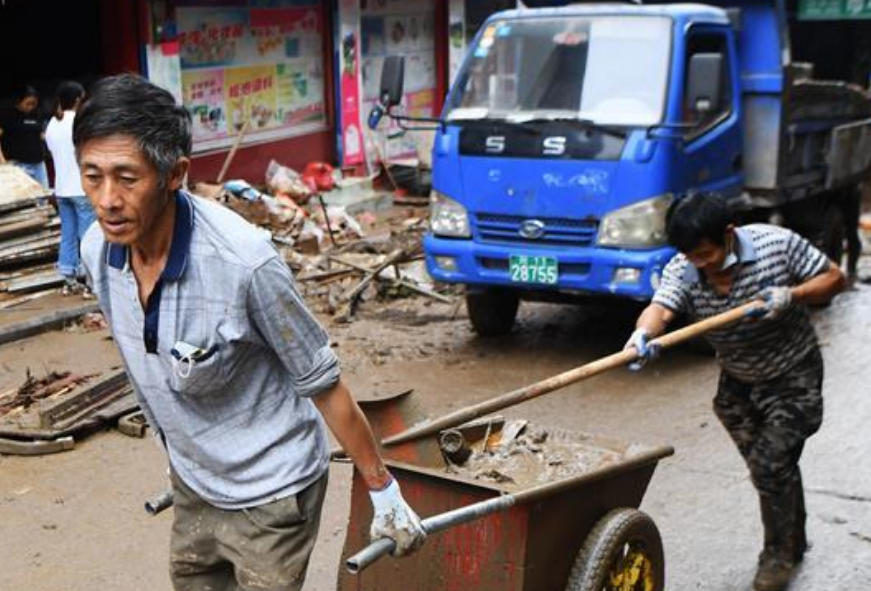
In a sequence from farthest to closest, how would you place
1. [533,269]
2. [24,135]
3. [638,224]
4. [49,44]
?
[49,44]
[24,135]
[533,269]
[638,224]

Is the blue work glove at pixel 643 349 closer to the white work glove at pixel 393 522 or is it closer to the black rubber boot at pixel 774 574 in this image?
the black rubber boot at pixel 774 574

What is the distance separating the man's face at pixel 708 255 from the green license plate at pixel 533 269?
3.30 m

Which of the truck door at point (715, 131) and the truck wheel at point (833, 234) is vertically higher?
the truck door at point (715, 131)

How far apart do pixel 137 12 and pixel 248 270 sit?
10.5 m

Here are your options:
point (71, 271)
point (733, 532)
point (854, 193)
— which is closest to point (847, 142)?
point (854, 193)

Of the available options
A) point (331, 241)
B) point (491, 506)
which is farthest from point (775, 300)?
point (331, 241)

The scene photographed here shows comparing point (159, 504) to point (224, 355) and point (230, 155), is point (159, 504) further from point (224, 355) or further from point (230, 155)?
point (230, 155)

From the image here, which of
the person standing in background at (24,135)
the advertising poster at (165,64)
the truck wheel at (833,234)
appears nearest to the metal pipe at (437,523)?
the truck wheel at (833,234)

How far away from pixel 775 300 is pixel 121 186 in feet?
8.91

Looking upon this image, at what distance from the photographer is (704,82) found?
762cm

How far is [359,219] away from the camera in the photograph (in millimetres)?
13852

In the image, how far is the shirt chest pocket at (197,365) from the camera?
2.57 metres

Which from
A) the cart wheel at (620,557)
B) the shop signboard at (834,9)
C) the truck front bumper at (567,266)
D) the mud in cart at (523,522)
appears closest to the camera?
the mud in cart at (523,522)

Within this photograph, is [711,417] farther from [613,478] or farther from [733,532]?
[613,478]
